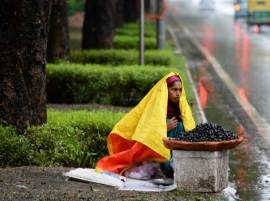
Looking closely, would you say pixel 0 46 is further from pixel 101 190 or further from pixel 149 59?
pixel 149 59

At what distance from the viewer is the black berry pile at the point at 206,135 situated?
7.40 m

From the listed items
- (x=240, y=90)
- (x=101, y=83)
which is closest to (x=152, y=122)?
(x=101, y=83)

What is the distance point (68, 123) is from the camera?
9297 millimetres

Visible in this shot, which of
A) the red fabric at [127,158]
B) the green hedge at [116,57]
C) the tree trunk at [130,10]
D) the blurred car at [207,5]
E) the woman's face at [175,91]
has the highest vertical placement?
the woman's face at [175,91]

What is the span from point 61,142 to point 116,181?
1.23 m

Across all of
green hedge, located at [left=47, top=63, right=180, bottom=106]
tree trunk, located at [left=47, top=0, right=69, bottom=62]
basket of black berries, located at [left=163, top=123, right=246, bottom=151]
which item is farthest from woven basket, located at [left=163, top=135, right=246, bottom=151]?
tree trunk, located at [left=47, top=0, right=69, bottom=62]

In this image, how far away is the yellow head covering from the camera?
7.77m

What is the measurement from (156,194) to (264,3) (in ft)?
121

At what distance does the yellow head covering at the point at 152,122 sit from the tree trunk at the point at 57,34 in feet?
26.5

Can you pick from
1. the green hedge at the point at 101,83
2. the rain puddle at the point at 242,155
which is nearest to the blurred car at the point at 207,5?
the rain puddle at the point at 242,155

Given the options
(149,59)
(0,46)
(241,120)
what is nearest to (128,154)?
(0,46)

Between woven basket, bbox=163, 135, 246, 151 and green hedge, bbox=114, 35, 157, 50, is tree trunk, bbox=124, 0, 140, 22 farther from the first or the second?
woven basket, bbox=163, 135, 246, 151

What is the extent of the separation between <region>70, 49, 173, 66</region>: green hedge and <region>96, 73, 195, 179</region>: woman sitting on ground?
368 inches

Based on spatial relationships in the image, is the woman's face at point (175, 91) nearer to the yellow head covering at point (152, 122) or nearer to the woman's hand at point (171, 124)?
the yellow head covering at point (152, 122)
